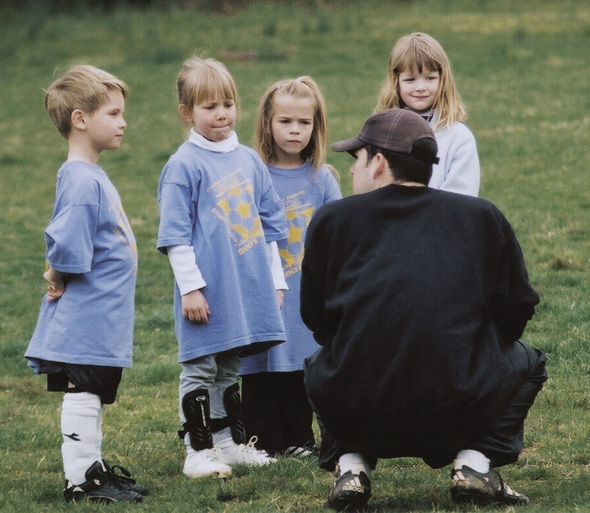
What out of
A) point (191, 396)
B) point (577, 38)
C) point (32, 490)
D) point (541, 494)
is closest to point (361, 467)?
point (541, 494)

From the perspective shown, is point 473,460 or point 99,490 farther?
point 99,490

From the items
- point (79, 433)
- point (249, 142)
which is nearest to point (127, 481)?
point (79, 433)

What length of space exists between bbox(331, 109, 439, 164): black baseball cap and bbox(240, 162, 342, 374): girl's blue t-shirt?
1.27m

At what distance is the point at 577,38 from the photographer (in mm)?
19641

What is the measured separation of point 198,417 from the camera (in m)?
4.84

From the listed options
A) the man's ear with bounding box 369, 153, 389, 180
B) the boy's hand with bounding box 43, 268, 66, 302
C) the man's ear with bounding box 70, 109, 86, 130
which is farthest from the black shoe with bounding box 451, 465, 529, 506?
the man's ear with bounding box 70, 109, 86, 130

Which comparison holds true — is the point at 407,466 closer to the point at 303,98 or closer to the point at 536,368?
the point at 536,368

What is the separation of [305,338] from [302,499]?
1.07m

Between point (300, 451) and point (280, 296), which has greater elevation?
point (280, 296)

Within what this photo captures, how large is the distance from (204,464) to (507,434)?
4.75ft

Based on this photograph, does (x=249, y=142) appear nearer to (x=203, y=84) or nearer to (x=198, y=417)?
(x=203, y=84)

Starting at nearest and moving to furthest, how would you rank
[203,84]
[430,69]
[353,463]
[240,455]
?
1. [353,463]
2. [203,84]
3. [240,455]
4. [430,69]

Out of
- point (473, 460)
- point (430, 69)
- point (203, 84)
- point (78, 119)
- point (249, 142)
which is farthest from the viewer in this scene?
point (249, 142)

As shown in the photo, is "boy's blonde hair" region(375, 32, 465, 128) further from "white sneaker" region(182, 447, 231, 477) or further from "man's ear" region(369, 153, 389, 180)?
"white sneaker" region(182, 447, 231, 477)
